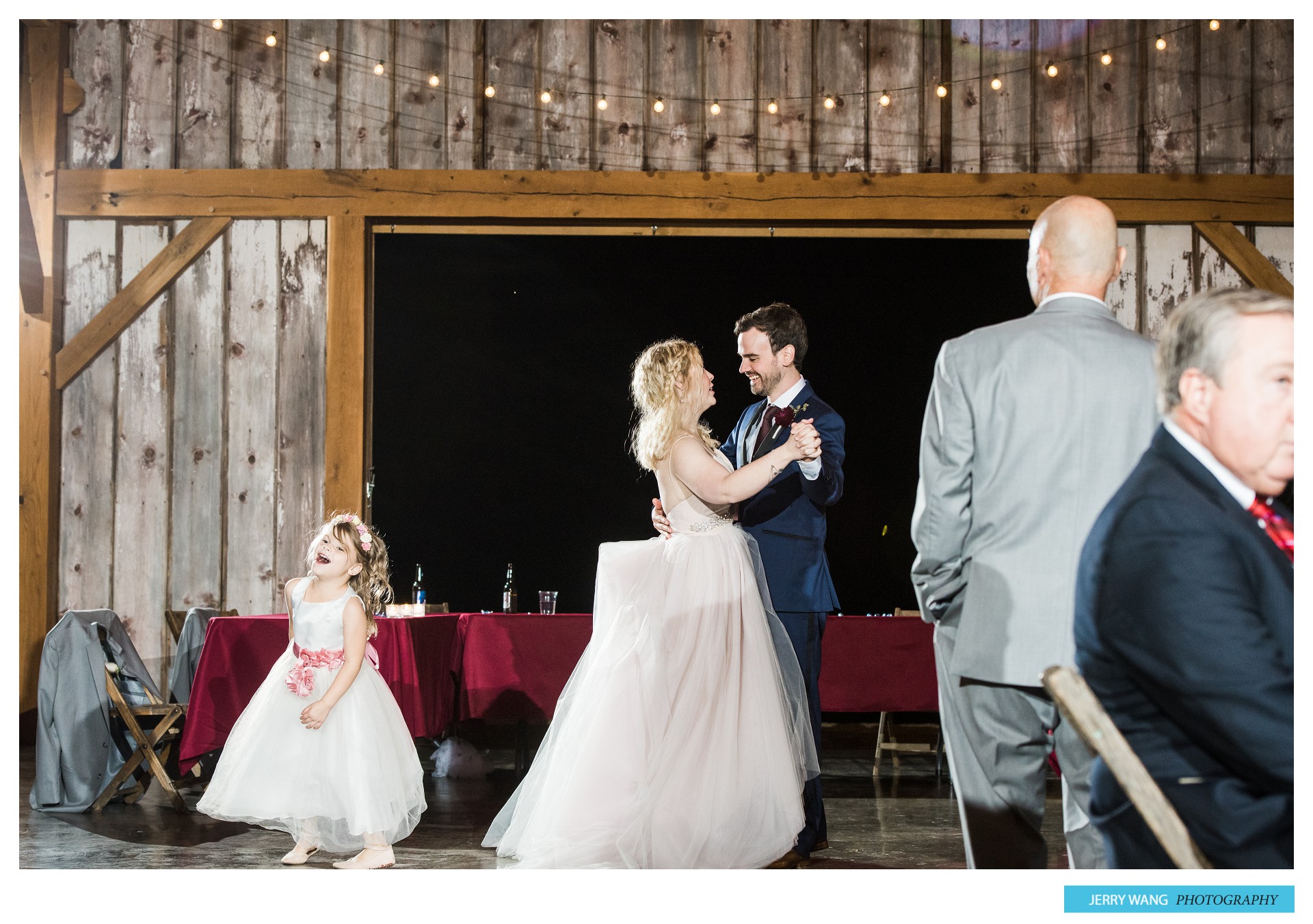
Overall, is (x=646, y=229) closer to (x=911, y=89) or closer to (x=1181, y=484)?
(x=911, y=89)

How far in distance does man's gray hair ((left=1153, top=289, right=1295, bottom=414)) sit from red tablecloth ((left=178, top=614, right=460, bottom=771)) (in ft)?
9.88

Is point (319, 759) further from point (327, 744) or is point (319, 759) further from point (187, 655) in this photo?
point (187, 655)

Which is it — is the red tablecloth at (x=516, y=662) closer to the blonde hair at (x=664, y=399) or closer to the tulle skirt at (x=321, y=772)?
the tulle skirt at (x=321, y=772)

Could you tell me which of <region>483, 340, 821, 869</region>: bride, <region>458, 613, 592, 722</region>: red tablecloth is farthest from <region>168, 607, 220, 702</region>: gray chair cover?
<region>483, 340, 821, 869</region>: bride

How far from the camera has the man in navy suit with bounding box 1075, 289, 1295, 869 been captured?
147 cm

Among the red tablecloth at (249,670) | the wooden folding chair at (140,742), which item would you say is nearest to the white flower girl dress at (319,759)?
the red tablecloth at (249,670)

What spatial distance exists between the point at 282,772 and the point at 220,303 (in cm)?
344

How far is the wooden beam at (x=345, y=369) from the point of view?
5793 mm

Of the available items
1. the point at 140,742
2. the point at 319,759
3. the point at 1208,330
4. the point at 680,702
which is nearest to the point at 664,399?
the point at 680,702

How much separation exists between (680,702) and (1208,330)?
1.89 meters

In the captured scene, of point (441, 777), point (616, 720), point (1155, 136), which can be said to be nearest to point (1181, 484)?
point (616, 720)

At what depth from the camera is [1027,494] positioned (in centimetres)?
216
